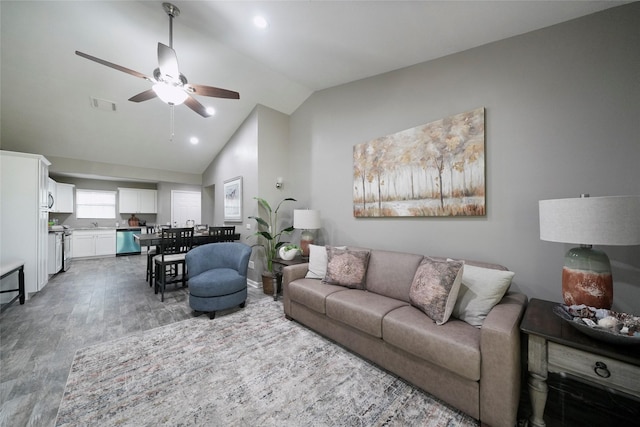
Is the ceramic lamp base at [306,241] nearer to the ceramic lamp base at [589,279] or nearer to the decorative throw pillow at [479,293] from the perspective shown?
the decorative throw pillow at [479,293]

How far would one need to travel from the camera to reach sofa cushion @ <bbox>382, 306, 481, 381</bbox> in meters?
1.39

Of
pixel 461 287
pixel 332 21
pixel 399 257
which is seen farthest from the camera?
pixel 399 257

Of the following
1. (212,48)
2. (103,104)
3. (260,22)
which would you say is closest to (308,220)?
(260,22)

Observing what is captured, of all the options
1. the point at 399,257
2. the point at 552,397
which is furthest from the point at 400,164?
the point at 552,397

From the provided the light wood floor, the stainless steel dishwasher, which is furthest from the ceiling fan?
the stainless steel dishwasher

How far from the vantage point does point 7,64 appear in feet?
10.2

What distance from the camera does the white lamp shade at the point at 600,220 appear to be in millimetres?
1253

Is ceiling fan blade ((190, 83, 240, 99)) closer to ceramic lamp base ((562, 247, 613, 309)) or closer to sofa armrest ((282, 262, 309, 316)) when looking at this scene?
sofa armrest ((282, 262, 309, 316))

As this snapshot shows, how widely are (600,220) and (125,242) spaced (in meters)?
9.61

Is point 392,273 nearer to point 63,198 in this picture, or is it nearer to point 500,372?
point 500,372

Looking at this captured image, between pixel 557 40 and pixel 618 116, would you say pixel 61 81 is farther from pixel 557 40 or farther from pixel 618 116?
pixel 618 116

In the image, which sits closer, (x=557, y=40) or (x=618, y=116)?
(x=618, y=116)

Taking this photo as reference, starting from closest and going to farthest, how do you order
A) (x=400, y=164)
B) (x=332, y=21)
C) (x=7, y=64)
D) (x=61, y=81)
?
(x=332, y=21) → (x=400, y=164) → (x=7, y=64) → (x=61, y=81)

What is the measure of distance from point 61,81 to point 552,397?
679 centimetres
